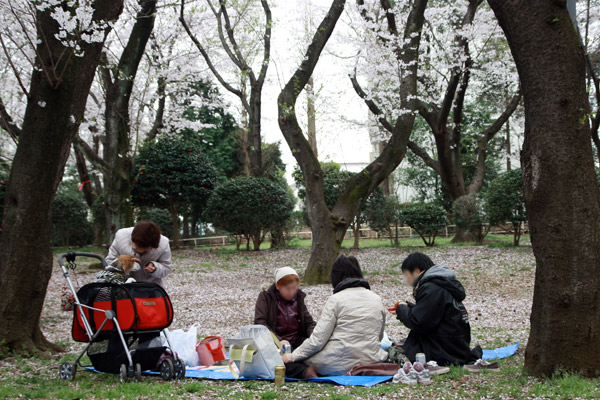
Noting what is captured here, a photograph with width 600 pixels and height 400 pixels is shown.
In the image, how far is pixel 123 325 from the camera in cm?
420

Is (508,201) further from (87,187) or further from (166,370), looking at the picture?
(87,187)

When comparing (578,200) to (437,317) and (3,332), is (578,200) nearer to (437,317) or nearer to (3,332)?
(437,317)

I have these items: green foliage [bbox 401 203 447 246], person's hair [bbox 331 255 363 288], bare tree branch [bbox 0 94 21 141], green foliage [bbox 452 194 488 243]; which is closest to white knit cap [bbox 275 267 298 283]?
person's hair [bbox 331 255 363 288]

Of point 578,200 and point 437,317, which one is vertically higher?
point 578,200

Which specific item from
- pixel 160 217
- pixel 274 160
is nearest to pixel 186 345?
pixel 160 217

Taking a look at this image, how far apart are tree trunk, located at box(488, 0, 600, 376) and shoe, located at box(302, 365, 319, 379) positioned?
162 cm

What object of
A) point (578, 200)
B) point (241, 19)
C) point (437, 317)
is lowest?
point (437, 317)

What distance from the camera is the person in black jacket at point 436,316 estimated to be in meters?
4.38

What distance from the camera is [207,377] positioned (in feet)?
14.8

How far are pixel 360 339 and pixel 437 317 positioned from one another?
64 cm

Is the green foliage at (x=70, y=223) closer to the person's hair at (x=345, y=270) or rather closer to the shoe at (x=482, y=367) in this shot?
the person's hair at (x=345, y=270)

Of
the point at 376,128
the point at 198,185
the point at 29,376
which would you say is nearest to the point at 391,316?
the point at 29,376

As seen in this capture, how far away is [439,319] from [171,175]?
1339 cm

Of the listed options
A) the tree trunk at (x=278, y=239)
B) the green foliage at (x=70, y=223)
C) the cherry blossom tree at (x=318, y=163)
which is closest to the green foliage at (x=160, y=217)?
the green foliage at (x=70, y=223)
